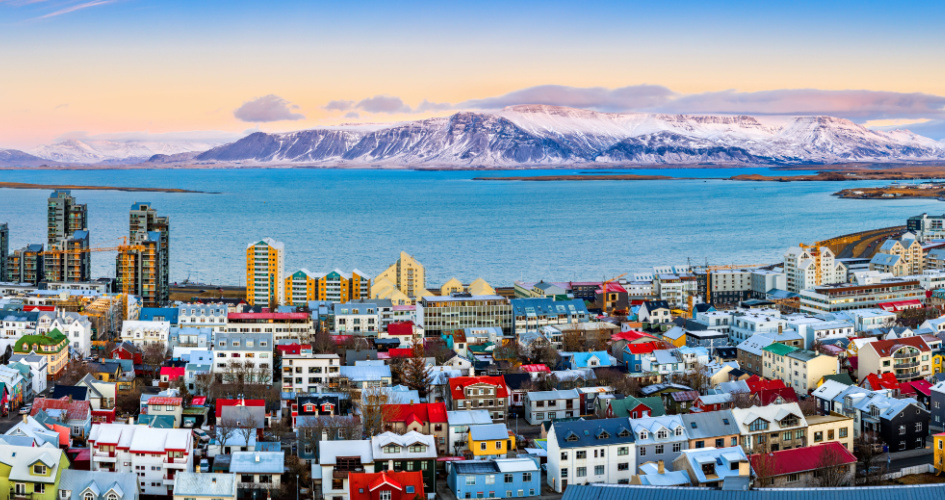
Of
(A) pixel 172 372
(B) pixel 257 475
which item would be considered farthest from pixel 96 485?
(A) pixel 172 372

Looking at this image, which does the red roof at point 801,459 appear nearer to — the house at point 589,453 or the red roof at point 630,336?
the house at point 589,453

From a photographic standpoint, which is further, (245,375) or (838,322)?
(838,322)

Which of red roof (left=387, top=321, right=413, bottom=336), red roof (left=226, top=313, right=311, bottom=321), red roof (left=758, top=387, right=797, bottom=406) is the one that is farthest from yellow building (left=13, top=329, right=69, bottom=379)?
red roof (left=758, top=387, right=797, bottom=406)

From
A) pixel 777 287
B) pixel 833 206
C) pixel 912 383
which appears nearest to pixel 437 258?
pixel 777 287

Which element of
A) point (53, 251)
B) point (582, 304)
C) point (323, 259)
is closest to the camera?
point (582, 304)

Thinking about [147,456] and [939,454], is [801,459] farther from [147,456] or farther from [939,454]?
[147,456]

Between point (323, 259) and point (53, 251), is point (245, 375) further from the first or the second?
point (323, 259)

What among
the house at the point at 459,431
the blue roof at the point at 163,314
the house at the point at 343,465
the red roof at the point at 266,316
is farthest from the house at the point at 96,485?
the blue roof at the point at 163,314
